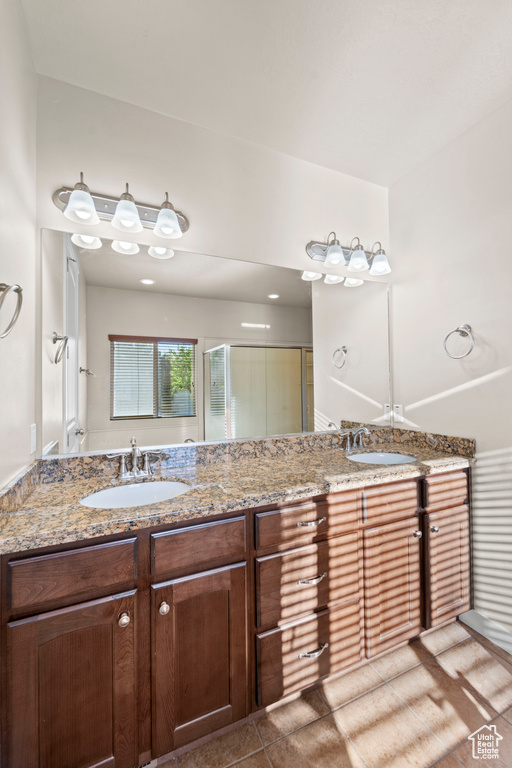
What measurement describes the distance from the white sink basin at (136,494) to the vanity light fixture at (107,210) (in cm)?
120

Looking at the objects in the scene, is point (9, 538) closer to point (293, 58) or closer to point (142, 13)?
point (142, 13)

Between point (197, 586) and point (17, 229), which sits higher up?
point (17, 229)

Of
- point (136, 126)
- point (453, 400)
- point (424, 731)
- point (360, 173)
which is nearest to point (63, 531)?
point (424, 731)

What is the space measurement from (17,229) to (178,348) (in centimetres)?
82

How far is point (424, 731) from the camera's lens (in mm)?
1324

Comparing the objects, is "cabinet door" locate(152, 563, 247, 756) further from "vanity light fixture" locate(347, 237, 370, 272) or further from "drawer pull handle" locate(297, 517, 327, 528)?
"vanity light fixture" locate(347, 237, 370, 272)

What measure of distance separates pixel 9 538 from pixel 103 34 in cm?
189

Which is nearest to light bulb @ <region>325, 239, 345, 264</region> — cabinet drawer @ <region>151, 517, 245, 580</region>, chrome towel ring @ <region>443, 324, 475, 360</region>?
chrome towel ring @ <region>443, 324, 475, 360</region>

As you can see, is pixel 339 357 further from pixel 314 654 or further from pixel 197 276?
pixel 314 654

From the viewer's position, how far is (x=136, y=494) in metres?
1.47

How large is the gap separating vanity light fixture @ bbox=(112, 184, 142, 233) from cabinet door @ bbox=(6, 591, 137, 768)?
1.53m

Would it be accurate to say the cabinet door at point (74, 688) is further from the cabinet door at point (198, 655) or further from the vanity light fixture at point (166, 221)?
the vanity light fixture at point (166, 221)

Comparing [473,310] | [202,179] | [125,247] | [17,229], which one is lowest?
[473,310]

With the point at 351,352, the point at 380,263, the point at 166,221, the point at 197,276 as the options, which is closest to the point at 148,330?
the point at 197,276
